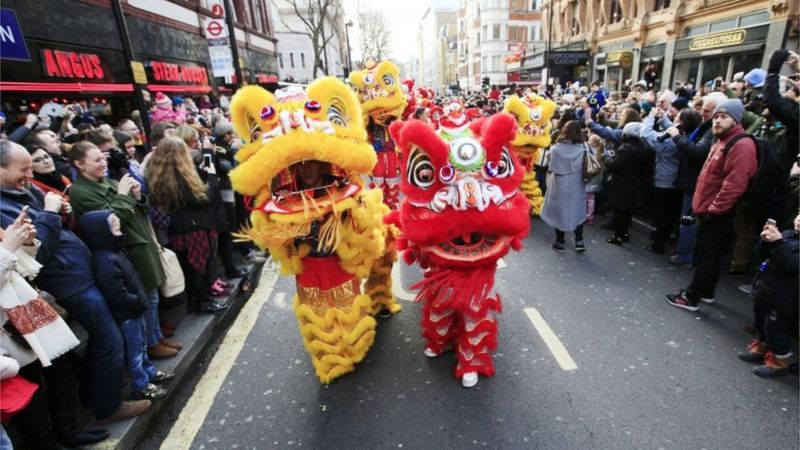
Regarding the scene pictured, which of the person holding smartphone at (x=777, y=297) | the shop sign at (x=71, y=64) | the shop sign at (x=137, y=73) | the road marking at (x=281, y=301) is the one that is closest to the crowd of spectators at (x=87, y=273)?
the road marking at (x=281, y=301)

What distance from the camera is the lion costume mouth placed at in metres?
2.78

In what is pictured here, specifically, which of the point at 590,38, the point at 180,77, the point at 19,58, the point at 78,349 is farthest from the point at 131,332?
the point at 590,38

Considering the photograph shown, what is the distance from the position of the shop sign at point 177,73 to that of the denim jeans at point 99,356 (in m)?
11.9

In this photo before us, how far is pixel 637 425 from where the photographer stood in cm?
269

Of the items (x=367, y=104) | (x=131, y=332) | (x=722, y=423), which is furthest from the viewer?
(x=367, y=104)

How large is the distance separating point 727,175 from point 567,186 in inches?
76.6

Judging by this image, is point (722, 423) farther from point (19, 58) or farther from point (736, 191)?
point (19, 58)

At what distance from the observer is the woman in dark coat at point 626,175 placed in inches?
221

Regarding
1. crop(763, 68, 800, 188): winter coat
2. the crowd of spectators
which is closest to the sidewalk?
the crowd of spectators

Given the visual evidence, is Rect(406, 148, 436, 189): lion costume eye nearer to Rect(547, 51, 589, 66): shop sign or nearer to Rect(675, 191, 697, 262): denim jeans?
Rect(675, 191, 697, 262): denim jeans

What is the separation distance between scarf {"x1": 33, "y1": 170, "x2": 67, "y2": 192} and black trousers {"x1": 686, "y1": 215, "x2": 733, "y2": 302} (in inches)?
222

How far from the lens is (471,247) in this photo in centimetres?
283

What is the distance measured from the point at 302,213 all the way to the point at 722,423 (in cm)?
310

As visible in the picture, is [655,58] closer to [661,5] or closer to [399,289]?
[661,5]
